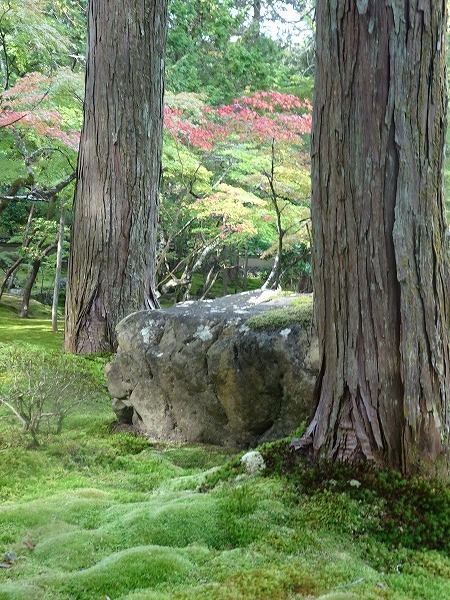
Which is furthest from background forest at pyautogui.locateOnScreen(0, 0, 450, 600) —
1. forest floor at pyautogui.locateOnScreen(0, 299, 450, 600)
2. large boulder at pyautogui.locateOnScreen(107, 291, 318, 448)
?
large boulder at pyautogui.locateOnScreen(107, 291, 318, 448)

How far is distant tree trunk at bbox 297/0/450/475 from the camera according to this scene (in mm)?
2256

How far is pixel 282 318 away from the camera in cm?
380

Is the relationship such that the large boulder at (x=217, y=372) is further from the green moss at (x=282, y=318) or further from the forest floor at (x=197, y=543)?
the forest floor at (x=197, y=543)

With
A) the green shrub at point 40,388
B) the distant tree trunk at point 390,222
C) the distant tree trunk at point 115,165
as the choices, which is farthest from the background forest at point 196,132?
the distant tree trunk at point 390,222

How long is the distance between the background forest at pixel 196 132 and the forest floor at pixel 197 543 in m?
6.26

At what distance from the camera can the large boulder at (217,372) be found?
363cm

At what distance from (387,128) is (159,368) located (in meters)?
2.47

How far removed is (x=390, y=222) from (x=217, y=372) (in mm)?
1887

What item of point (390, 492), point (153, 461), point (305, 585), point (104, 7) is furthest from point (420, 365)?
point (104, 7)

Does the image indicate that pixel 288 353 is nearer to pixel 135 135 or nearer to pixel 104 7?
pixel 135 135

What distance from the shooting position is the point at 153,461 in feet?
11.4

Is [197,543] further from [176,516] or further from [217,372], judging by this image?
[217,372]

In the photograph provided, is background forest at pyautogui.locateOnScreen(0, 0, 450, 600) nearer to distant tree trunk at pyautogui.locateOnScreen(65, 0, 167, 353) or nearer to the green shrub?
the green shrub

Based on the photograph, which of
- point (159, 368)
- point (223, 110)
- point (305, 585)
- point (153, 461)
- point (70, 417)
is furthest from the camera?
point (223, 110)
